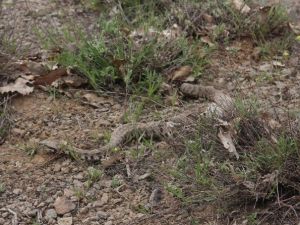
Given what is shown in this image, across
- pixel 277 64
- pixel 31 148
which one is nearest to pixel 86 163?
pixel 31 148

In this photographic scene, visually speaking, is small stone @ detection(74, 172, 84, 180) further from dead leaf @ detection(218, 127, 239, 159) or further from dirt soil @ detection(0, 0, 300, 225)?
dead leaf @ detection(218, 127, 239, 159)

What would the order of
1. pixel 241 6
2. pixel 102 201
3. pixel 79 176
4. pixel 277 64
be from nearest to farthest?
pixel 102 201 < pixel 79 176 < pixel 277 64 < pixel 241 6

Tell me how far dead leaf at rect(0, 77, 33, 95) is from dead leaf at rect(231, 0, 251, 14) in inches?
78.2

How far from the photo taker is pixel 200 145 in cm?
363

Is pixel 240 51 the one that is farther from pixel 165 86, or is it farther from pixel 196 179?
pixel 196 179

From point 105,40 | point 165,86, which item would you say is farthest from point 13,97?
point 165,86

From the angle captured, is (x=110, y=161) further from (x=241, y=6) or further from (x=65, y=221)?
(x=241, y=6)

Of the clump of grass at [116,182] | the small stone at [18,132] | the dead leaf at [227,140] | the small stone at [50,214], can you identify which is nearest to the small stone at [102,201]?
the clump of grass at [116,182]

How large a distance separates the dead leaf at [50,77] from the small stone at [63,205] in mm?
1299

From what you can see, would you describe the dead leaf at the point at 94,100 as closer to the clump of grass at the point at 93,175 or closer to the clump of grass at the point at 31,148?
the clump of grass at the point at 31,148

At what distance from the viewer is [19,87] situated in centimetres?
457

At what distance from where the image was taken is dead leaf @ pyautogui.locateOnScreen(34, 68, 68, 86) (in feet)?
15.3

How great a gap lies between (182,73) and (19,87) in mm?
1282

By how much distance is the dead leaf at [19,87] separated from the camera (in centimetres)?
453
